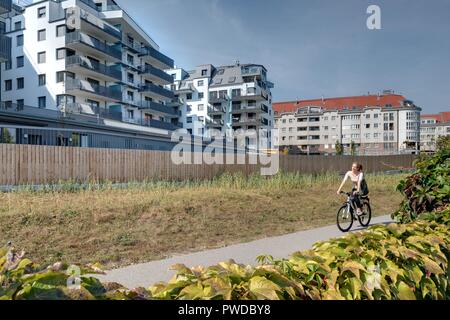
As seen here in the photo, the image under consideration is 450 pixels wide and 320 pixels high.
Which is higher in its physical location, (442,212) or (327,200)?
(442,212)

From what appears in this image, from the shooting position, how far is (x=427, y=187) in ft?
12.9

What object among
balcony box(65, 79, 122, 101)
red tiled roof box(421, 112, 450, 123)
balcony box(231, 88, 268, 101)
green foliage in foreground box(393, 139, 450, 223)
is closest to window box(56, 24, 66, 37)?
balcony box(65, 79, 122, 101)

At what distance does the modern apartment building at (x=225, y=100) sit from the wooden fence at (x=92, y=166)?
49.4m

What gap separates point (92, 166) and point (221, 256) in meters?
10.3

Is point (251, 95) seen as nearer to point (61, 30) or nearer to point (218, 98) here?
point (218, 98)

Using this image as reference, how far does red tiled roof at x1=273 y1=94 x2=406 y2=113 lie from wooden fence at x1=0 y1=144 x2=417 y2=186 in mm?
88335

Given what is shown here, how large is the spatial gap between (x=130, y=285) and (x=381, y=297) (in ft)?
11.5

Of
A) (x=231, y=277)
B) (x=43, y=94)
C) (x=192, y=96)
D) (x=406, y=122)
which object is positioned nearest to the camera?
(x=231, y=277)

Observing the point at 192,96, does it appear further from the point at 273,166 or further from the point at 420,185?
the point at 420,185

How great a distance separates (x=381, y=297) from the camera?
1.63 meters

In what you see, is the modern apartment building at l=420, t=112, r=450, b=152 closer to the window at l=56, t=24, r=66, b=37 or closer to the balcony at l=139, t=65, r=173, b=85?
the balcony at l=139, t=65, r=173, b=85

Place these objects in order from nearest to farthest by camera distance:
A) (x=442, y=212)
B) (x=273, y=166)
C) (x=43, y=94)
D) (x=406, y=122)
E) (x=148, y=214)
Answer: (x=442, y=212), (x=148, y=214), (x=273, y=166), (x=43, y=94), (x=406, y=122)

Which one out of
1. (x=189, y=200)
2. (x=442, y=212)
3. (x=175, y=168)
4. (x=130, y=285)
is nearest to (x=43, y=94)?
(x=175, y=168)

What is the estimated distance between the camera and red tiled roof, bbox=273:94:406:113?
309 ft
